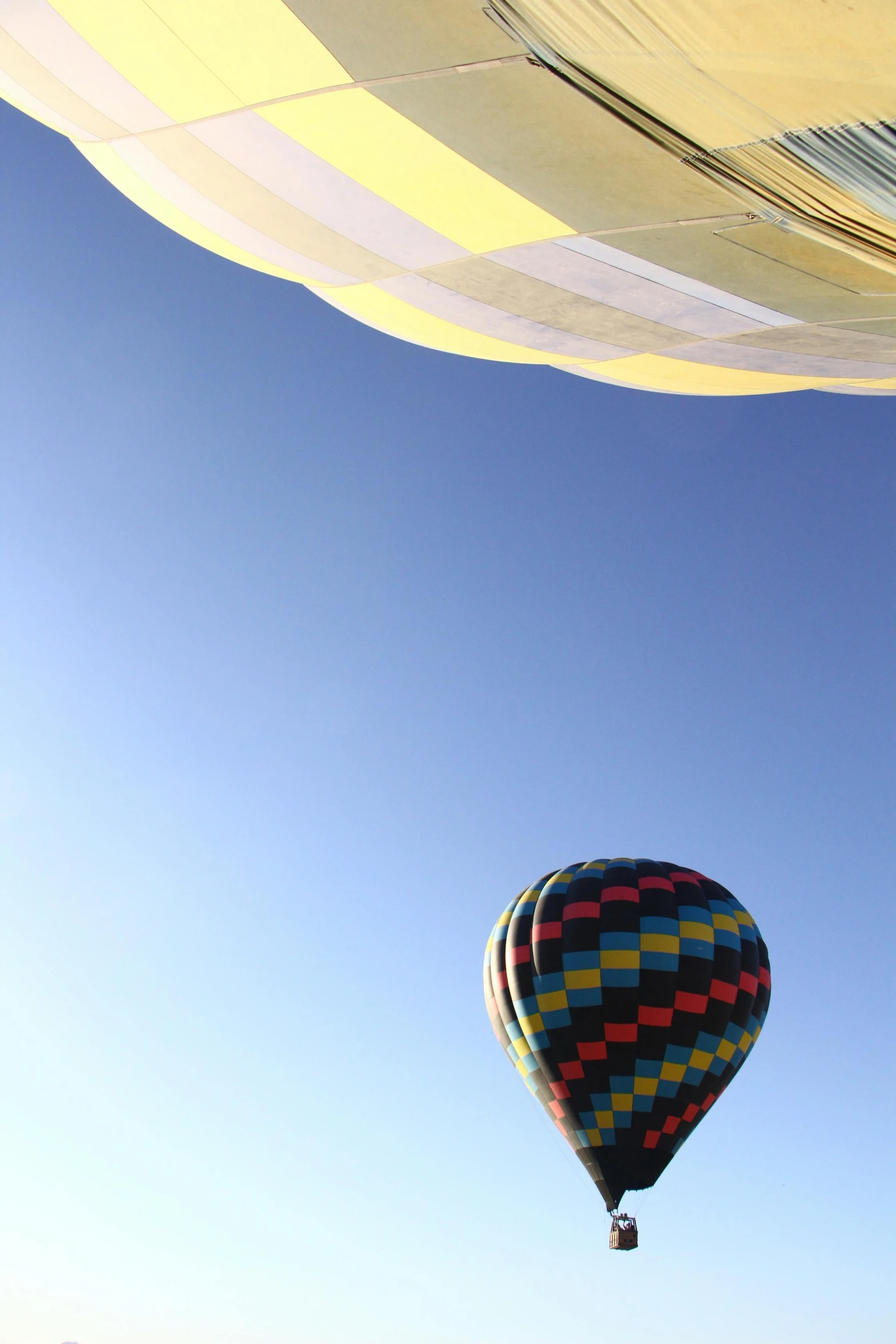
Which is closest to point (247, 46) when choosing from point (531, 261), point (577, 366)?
point (531, 261)

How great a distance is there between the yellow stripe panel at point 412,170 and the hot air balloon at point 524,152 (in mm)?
12

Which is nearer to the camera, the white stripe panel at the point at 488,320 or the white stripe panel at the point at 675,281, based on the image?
the white stripe panel at the point at 675,281

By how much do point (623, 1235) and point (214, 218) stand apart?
15882 millimetres

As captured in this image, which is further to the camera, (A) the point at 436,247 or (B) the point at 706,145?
(A) the point at 436,247

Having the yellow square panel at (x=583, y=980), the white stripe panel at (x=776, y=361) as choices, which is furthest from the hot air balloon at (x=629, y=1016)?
the white stripe panel at (x=776, y=361)

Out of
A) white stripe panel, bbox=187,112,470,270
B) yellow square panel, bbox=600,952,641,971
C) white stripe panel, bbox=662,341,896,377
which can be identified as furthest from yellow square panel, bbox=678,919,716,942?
white stripe panel, bbox=187,112,470,270

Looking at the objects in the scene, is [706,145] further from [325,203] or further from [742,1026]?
[742,1026]

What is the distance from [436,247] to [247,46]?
1358 mm

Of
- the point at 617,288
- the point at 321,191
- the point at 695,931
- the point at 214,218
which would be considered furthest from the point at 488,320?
the point at 695,931

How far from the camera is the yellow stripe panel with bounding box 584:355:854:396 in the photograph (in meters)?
6.37

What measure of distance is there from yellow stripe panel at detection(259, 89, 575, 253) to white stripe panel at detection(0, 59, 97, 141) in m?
1.21

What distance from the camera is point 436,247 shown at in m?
4.93

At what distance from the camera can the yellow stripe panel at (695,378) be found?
6.37 meters

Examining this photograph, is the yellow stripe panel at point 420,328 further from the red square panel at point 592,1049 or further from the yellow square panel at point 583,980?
the red square panel at point 592,1049
